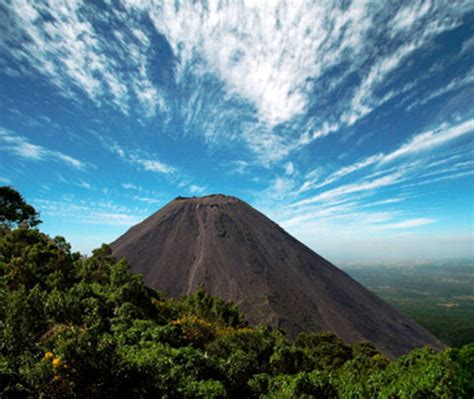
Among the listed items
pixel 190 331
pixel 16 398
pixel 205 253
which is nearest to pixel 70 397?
pixel 16 398

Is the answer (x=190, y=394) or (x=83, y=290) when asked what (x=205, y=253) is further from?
(x=190, y=394)

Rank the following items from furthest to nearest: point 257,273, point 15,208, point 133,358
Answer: point 257,273
point 15,208
point 133,358

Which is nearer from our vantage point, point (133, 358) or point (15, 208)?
point (133, 358)

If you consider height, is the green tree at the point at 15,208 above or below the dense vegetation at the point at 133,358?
above

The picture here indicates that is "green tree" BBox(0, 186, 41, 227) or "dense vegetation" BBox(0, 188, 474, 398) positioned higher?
"green tree" BBox(0, 186, 41, 227)

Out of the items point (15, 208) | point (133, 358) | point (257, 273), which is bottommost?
point (133, 358)

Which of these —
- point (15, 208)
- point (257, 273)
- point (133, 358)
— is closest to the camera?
point (133, 358)
